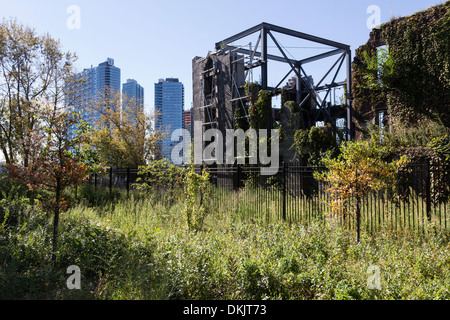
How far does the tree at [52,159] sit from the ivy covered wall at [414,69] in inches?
528

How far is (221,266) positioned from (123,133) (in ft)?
72.2

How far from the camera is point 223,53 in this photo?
775 inches

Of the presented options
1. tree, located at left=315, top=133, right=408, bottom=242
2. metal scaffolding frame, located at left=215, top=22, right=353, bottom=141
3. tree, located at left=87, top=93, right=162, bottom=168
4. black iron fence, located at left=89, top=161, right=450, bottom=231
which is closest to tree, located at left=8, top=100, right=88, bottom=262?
black iron fence, located at left=89, top=161, right=450, bottom=231

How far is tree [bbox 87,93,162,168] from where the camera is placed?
24.7m

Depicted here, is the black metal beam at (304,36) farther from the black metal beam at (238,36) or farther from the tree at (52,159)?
the tree at (52,159)

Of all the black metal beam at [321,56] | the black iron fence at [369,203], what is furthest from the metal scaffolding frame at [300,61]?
the black iron fence at [369,203]

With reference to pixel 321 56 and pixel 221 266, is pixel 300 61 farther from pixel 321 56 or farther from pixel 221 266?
pixel 221 266

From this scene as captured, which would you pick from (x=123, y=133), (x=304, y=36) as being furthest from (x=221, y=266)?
(x=123, y=133)

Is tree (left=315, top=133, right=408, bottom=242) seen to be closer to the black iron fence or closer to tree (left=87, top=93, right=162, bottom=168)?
the black iron fence

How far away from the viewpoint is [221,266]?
521 centimetres
